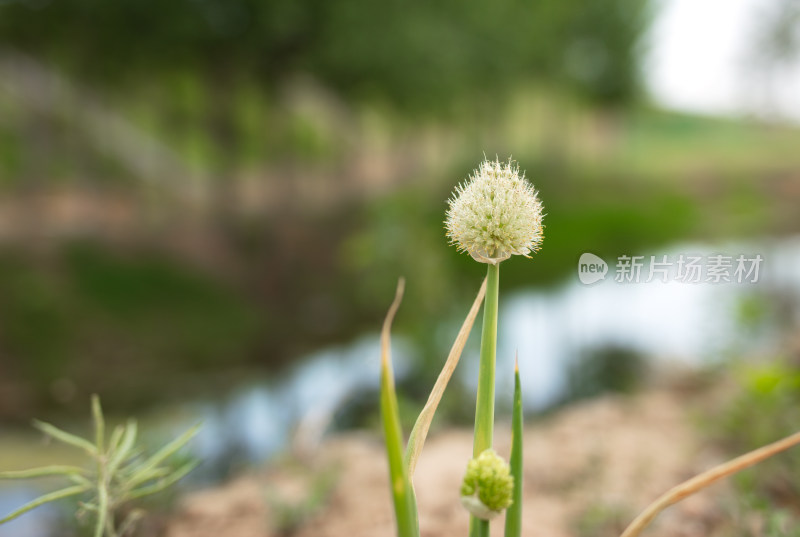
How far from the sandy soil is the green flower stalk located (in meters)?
1.63

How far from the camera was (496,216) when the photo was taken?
4.73 ft

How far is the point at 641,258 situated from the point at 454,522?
1573mm

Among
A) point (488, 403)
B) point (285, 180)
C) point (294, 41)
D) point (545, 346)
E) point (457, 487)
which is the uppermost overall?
point (294, 41)

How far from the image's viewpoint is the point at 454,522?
3.05m

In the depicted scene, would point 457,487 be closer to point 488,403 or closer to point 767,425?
point 767,425

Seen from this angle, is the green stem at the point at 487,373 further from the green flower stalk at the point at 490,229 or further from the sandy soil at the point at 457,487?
the sandy soil at the point at 457,487

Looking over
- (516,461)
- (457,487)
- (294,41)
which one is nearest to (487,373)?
(516,461)

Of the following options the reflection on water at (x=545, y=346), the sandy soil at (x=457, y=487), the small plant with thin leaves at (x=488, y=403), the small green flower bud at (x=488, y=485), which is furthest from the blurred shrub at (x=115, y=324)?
the small green flower bud at (x=488, y=485)

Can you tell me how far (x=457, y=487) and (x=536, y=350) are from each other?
174 inches

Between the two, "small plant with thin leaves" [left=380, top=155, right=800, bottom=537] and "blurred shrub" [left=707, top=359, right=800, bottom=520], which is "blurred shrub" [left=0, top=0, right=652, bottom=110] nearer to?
"blurred shrub" [left=707, top=359, right=800, bottom=520]

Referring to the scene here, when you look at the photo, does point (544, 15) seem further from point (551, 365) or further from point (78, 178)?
point (551, 365)

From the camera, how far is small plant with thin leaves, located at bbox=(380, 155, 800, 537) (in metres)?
1.35

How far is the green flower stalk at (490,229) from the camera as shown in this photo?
4.76 feet

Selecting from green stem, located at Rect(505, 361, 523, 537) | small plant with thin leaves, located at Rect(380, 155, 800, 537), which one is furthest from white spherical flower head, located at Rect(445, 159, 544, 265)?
green stem, located at Rect(505, 361, 523, 537)
